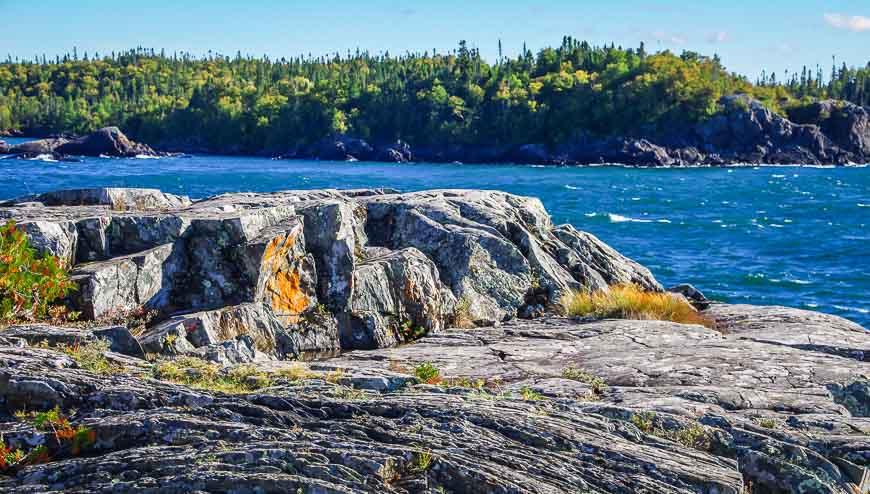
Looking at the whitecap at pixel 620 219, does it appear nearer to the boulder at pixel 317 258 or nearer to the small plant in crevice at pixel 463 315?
the boulder at pixel 317 258

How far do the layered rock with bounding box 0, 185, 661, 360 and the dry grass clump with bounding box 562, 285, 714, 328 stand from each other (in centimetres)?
77

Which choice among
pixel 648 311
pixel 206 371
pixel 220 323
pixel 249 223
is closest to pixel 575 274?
pixel 648 311

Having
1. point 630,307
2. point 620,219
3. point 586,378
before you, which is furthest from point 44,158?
point 586,378

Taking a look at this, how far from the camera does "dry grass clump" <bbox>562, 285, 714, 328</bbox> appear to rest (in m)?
16.9

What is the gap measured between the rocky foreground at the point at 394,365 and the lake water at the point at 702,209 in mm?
A: 21910

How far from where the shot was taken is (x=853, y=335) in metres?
15.9

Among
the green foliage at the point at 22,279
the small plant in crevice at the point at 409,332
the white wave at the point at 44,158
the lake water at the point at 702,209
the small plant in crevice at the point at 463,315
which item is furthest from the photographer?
the white wave at the point at 44,158

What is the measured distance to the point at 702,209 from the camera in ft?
251

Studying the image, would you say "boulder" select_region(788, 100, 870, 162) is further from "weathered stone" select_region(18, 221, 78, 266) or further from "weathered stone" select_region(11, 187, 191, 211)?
"weathered stone" select_region(18, 221, 78, 266)

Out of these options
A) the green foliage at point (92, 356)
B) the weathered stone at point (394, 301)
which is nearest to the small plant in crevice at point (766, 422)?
the green foliage at point (92, 356)

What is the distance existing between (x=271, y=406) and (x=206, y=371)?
65.4 inches

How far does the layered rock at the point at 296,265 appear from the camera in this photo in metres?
13.7

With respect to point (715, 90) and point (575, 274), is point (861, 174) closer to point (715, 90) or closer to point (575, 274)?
point (715, 90)

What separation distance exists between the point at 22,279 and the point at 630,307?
11.8 metres
